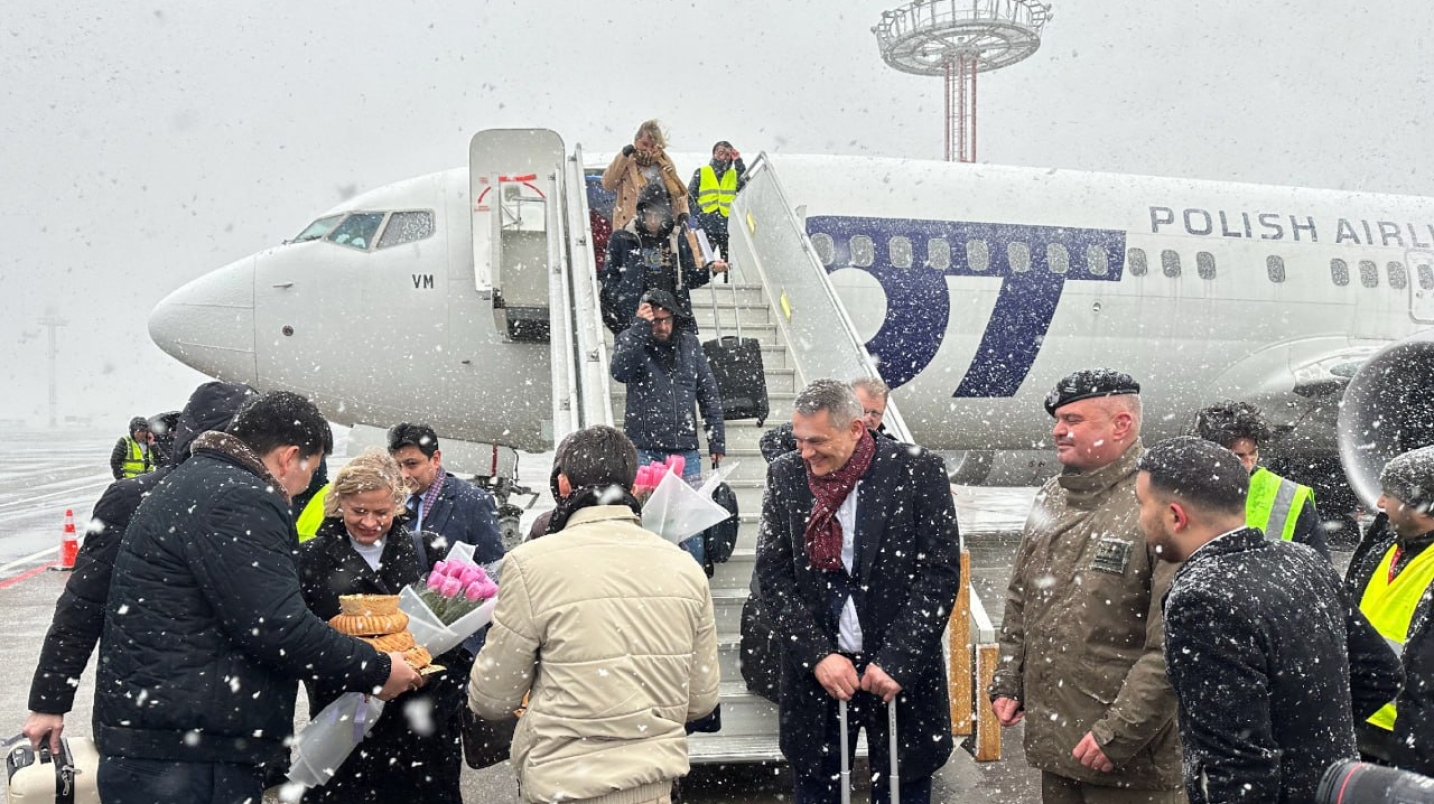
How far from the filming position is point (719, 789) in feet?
14.6

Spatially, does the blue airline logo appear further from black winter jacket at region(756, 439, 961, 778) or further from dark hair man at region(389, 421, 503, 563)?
black winter jacket at region(756, 439, 961, 778)

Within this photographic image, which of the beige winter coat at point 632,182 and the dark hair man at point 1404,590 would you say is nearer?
the dark hair man at point 1404,590

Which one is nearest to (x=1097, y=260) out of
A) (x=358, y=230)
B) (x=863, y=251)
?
(x=863, y=251)

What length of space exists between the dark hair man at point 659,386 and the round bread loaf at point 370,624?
2389 millimetres

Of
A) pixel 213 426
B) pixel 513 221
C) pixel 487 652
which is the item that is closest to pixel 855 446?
pixel 487 652

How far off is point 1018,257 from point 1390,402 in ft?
10.4

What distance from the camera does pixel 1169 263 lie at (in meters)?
10.3

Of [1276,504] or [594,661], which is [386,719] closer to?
[594,661]

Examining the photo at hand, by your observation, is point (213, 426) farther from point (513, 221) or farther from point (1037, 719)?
point (513, 221)

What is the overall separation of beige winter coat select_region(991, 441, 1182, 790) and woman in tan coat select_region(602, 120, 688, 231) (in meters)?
4.53

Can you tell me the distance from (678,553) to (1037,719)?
1159 mm

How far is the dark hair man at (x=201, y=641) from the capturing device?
8.05 feet

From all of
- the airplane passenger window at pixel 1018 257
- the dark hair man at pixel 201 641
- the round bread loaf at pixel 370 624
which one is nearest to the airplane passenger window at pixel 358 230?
the airplane passenger window at pixel 1018 257

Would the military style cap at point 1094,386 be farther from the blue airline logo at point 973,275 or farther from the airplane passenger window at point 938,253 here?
the airplane passenger window at point 938,253
